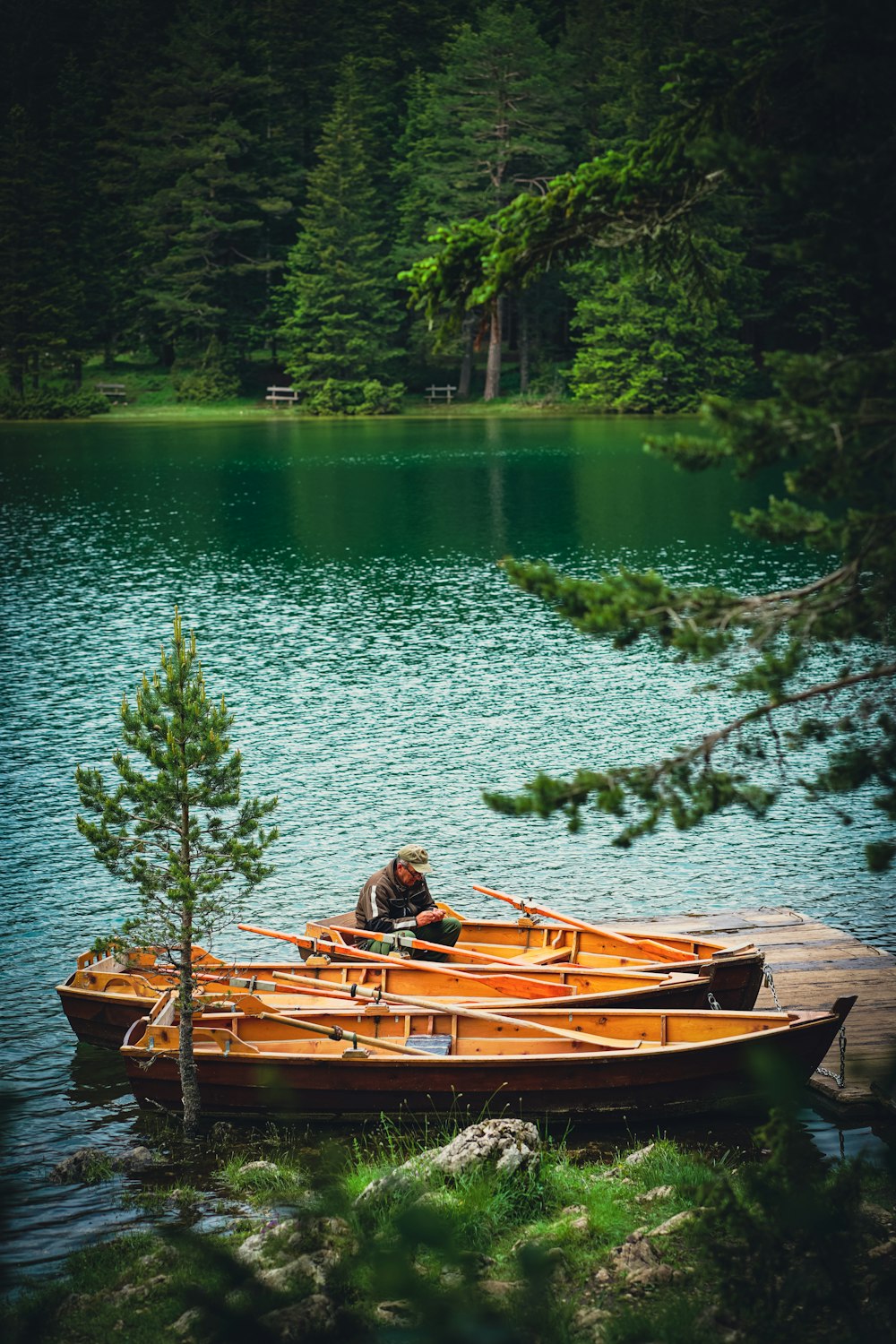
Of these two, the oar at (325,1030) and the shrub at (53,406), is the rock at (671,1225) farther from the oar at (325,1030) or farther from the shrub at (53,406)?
the shrub at (53,406)

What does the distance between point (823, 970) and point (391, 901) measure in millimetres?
4724

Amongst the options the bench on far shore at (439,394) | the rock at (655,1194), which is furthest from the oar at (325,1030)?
the bench on far shore at (439,394)

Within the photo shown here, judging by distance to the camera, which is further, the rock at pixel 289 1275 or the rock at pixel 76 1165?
the rock at pixel 76 1165

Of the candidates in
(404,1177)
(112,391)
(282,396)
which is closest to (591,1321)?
(404,1177)

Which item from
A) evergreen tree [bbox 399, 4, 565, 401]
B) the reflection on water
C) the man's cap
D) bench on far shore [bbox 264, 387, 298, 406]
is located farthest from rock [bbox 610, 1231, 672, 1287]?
bench on far shore [bbox 264, 387, 298, 406]

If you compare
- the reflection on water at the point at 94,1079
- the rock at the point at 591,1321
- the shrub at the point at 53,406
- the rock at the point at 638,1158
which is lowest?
the reflection on water at the point at 94,1079

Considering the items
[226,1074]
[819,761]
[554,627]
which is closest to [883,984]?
[226,1074]

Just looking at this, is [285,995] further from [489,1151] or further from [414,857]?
[489,1151]

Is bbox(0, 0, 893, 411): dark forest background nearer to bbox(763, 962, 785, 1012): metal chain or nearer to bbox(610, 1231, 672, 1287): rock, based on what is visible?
bbox(763, 962, 785, 1012): metal chain

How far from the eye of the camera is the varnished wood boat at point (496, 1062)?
12.2m

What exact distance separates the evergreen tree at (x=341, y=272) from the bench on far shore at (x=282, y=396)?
141cm

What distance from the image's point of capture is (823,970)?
48.9 feet

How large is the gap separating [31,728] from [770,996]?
1749 centimetres

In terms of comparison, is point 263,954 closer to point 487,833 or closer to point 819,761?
point 487,833
